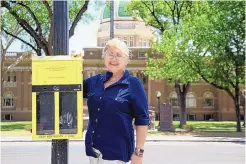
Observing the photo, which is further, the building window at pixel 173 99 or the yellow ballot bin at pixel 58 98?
the building window at pixel 173 99

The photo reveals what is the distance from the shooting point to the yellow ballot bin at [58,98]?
11.5 feet

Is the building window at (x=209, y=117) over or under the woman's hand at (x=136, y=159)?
under

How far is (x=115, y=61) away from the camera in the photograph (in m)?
3.50

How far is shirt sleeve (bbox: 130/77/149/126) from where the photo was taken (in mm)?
3426

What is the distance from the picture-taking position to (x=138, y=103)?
3426 millimetres

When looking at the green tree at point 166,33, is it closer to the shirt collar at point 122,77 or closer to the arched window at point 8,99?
the shirt collar at point 122,77

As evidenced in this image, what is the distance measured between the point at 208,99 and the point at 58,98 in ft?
200

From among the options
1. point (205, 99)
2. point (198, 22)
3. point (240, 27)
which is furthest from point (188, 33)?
point (205, 99)

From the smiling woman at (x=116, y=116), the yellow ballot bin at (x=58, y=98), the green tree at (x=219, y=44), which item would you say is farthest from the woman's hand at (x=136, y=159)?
the green tree at (x=219, y=44)

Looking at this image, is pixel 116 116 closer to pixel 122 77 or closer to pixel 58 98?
pixel 122 77

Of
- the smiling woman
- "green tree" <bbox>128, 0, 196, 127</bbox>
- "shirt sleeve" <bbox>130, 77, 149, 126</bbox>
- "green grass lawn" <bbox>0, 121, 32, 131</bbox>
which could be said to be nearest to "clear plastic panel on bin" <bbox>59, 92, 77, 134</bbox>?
the smiling woman

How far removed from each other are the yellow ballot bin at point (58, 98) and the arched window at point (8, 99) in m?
61.1

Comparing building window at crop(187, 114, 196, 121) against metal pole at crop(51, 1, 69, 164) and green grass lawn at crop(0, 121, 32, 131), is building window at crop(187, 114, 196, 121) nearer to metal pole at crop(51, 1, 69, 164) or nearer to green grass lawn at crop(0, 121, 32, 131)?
green grass lawn at crop(0, 121, 32, 131)

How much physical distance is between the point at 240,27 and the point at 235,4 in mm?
1772
